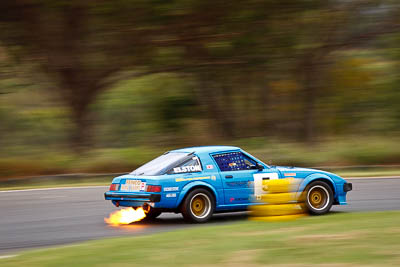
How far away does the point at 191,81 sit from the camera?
29.0 meters

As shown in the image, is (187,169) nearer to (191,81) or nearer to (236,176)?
(236,176)

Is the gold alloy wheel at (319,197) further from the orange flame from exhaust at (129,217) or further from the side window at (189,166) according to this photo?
the orange flame from exhaust at (129,217)

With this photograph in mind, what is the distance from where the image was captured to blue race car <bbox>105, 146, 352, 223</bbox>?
10.8 meters

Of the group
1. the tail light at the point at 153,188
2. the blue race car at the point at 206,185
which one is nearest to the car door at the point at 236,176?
the blue race car at the point at 206,185

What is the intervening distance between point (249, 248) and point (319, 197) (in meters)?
4.67

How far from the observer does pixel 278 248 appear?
7355mm

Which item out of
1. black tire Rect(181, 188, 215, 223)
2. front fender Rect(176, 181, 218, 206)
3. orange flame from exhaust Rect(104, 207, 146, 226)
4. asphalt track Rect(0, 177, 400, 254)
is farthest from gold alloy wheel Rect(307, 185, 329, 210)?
orange flame from exhaust Rect(104, 207, 146, 226)

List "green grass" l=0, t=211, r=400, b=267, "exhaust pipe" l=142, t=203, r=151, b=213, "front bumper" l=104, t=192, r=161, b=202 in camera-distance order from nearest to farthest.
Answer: "green grass" l=0, t=211, r=400, b=267 < "front bumper" l=104, t=192, r=161, b=202 < "exhaust pipe" l=142, t=203, r=151, b=213

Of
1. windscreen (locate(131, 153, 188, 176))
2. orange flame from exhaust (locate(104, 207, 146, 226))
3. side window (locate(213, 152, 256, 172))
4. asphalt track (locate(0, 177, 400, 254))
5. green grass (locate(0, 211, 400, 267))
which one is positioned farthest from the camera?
orange flame from exhaust (locate(104, 207, 146, 226))

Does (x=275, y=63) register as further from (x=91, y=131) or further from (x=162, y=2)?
(x=91, y=131)

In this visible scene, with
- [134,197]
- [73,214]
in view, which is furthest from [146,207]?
[73,214]

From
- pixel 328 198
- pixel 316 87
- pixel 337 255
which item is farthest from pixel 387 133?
pixel 337 255

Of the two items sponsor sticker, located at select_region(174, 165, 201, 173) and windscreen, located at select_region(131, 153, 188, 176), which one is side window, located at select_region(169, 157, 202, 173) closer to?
sponsor sticker, located at select_region(174, 165, 201, 173)

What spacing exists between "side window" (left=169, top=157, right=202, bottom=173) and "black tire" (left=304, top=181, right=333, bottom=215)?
6.70 ft
